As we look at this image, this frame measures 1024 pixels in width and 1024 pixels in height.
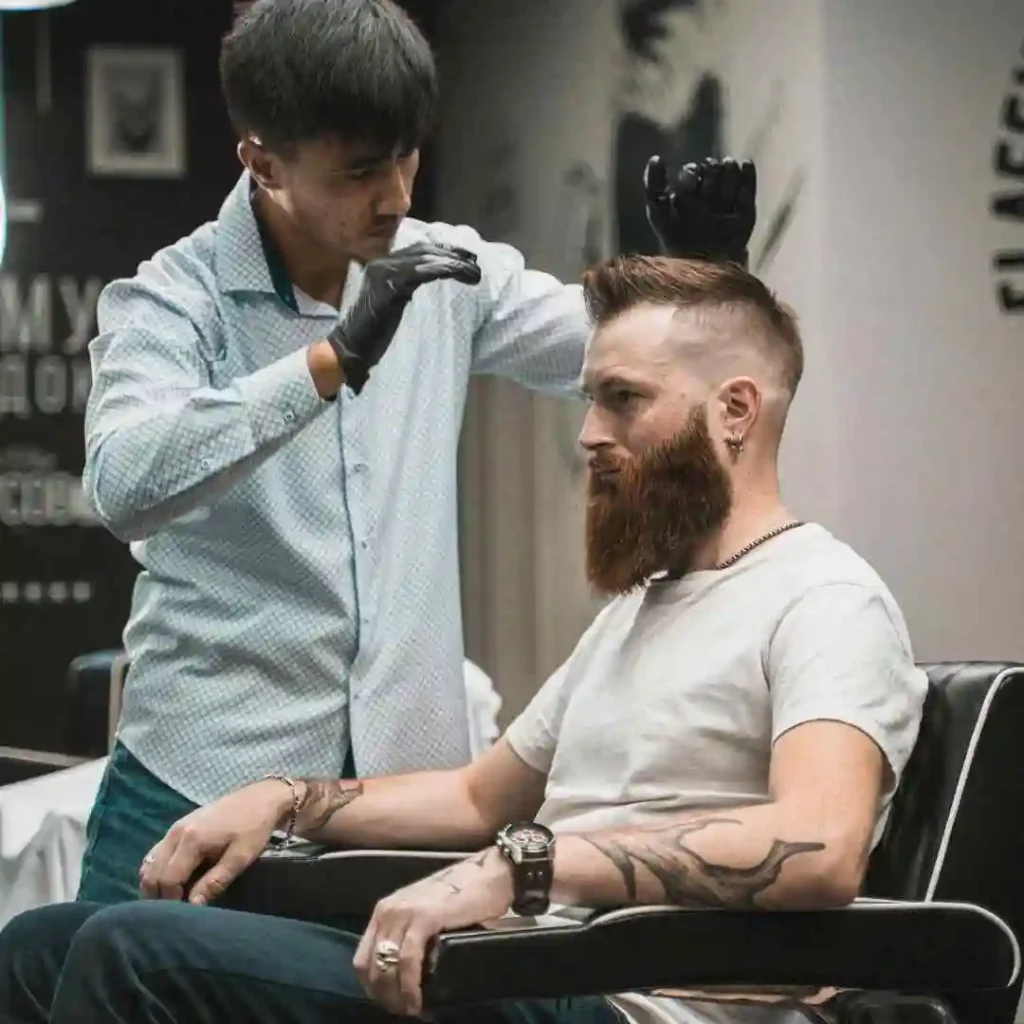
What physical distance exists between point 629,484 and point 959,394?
1.66 metres

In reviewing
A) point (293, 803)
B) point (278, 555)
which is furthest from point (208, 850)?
point (278, 555)

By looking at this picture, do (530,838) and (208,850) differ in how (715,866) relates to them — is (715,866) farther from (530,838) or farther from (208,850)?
(208,850)

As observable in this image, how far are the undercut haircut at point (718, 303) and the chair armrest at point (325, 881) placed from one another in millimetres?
583

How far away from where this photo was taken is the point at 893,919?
4.55 ft

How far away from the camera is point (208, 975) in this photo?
137 centimetres

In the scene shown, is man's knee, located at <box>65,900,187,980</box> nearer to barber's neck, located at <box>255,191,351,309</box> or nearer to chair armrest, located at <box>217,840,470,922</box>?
chair armrest, located at <box>217,840,470,922</box>

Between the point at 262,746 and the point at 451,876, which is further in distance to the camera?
the point at 262,746

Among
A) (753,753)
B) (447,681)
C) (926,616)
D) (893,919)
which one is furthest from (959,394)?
(893,919)

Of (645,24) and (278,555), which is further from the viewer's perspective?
(645,24)

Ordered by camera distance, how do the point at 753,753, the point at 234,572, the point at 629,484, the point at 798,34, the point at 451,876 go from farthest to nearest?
the point at 798,34, the point at 234,572, the point at 629,484, the point at 753,753, the point at 451,876

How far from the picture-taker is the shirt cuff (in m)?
1.72

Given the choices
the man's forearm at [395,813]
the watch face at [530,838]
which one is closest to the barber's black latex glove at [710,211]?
the man's forearm at [395,813]

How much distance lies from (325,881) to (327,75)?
0.81 metres

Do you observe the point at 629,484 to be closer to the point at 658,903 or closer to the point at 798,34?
the point at 658,903
